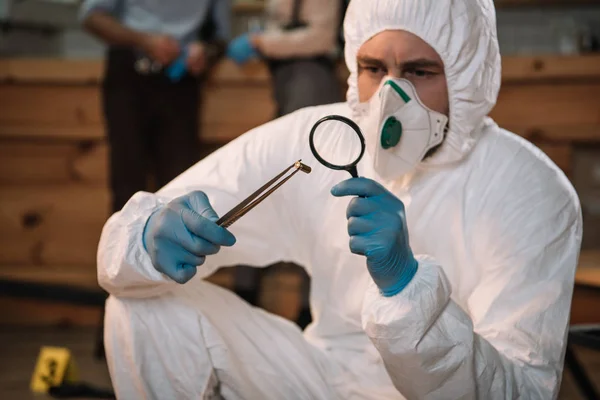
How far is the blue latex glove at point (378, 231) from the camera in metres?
1.06

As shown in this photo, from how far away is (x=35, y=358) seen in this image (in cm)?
244

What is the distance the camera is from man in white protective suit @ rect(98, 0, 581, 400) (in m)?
1.10

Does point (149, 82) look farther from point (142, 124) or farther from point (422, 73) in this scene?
point (422, 73)

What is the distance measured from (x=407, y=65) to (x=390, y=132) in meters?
0.12

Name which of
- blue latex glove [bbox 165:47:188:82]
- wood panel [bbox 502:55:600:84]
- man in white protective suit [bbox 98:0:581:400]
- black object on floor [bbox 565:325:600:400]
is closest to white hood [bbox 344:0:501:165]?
man in white protective suit [bbox 98:0:581:400]

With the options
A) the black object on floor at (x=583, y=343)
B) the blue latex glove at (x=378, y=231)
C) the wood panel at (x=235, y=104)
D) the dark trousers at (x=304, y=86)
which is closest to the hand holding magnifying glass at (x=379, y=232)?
the blue latex glove at (x=378, y=231)

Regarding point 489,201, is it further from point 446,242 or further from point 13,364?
point 13,364

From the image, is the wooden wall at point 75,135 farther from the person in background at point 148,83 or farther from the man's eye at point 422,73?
the man's eye at point 422,73

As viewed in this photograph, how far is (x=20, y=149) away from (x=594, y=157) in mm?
2116

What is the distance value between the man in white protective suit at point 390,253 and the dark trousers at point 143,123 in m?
1.04

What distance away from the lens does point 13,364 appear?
2.39 m

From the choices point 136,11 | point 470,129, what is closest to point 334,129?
point 470,129

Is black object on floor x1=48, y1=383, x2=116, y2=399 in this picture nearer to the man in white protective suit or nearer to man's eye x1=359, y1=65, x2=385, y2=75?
the man in white protective suit

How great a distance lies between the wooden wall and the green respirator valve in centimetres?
149
